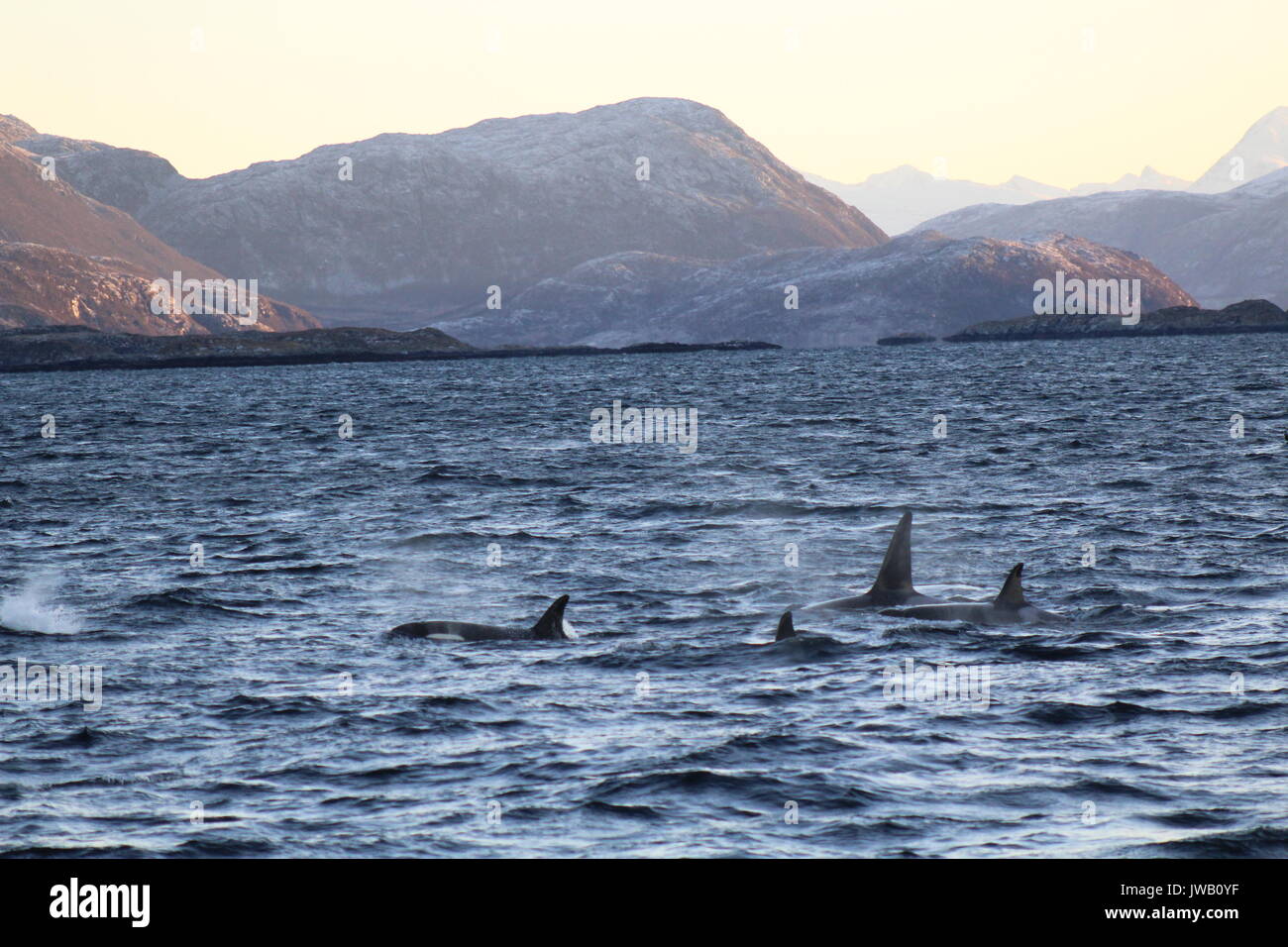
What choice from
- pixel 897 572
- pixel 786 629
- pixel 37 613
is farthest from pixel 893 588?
pixel 37 613

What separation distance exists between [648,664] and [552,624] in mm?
2438

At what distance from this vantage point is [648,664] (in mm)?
21141

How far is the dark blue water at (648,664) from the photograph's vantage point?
14.0 meters

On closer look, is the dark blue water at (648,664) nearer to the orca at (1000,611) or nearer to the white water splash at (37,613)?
the white water splash at (37,613)

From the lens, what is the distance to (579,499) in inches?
1777

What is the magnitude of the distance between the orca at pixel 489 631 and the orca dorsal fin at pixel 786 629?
3.39 m

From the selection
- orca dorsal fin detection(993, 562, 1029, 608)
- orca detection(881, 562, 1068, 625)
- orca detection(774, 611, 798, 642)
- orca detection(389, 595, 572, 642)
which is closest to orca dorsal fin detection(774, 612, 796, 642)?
orca detection(774, 611, 798, 642)

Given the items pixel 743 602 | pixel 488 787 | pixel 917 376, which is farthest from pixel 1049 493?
pixel 917 376

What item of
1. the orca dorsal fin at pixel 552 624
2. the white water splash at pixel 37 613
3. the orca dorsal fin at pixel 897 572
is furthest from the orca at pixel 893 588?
the white water splash at pixel 37 613

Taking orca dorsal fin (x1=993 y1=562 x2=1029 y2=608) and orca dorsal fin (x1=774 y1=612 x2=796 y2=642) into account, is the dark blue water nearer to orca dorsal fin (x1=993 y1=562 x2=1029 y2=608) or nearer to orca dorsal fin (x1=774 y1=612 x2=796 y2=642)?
orca dorsal fin (x1=774 y1=612 x2=796 y2=642)

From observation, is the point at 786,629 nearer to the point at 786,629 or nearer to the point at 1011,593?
the point at 786,629

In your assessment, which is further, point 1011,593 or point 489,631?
point 1011,593

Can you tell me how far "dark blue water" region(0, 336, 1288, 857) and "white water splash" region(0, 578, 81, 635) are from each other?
0.11 m
